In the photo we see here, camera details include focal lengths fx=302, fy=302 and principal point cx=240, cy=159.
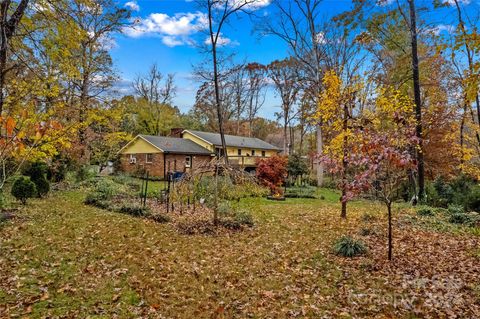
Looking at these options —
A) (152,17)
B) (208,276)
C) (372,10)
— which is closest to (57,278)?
(208,276)

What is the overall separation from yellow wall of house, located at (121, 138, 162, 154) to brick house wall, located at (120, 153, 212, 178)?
1.16 ft

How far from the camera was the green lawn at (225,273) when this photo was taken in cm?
422

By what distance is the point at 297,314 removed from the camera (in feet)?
13.6

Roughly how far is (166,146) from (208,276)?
2186 centimetres

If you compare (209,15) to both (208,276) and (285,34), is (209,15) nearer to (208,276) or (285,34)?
(285,34)

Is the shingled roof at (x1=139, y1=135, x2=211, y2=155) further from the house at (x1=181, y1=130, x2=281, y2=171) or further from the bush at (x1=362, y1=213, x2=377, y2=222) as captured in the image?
the bush at (x1=362, y1=213, x2=377, y2=222)

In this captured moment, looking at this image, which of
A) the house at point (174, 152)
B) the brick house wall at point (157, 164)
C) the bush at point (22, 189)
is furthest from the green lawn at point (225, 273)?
the brick house wall at point (157, 164)

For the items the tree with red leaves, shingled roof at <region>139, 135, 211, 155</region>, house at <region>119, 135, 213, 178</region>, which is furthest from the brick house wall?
the tree with red leaves

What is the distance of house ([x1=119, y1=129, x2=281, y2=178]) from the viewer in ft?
84.8

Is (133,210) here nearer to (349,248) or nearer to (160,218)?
(160,218)

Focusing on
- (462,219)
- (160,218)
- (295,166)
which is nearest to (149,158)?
(295,166)

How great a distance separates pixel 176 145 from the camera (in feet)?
90.5

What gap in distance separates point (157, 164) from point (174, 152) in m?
1.78

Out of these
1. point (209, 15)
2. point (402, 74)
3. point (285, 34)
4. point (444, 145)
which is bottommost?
point (444, 145)
